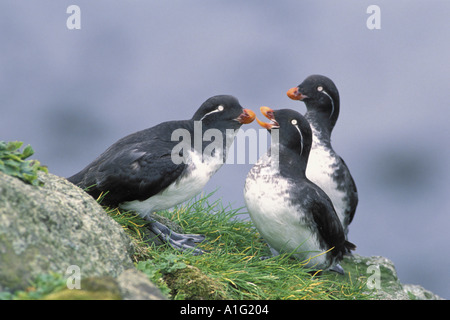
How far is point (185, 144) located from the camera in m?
6.45

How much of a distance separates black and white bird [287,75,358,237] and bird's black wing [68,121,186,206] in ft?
6.47

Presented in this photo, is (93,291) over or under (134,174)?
under

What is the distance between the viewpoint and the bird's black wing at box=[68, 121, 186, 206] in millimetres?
6109

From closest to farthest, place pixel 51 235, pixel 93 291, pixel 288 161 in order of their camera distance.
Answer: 1. pixel 93 291
2. pixel 51 235
3. pixel 288 161

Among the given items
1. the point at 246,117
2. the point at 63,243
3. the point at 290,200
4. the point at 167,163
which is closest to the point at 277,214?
the point at 290,200

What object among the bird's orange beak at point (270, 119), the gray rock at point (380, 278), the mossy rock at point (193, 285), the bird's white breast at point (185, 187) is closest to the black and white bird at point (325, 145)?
the gray rock at point (380, 278)

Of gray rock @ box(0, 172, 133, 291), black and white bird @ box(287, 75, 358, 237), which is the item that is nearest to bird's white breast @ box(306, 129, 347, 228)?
black and white bird @ box(287, 75, 358, 237)

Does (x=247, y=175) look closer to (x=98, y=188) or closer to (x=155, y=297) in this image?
(x=98, y=188)

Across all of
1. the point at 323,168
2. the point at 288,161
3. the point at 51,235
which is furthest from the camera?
Answer: the point at 323,168

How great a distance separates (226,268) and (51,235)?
1977 mm

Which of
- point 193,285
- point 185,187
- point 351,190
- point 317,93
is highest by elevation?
point 317,93

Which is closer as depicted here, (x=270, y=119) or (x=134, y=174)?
(x=134, y=174)

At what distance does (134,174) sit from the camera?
611 centimetres

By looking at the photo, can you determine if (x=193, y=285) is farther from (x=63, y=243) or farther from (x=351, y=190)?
(x=351, y=190)
